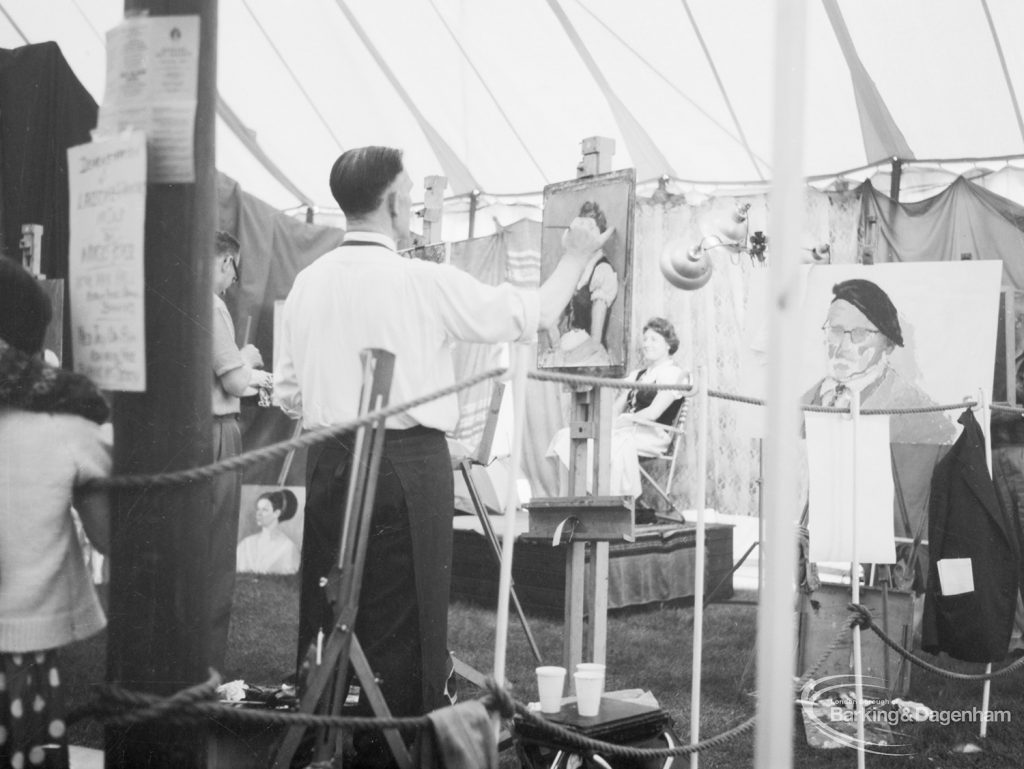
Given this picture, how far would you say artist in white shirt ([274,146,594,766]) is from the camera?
2.30m

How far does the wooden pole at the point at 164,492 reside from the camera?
1625 millimetres

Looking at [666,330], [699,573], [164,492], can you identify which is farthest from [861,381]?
[164,492]

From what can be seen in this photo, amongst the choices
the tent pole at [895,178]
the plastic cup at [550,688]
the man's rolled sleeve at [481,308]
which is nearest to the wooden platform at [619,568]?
the tent pole at [895,178]

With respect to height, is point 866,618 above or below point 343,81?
below

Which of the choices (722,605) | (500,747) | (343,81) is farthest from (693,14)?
(500,747)

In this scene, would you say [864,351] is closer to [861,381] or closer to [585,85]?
[861,381]

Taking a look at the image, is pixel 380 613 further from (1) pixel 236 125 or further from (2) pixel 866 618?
(1) pixel 236 125

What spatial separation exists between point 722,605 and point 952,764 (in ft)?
8.32

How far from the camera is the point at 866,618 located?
3.00 m

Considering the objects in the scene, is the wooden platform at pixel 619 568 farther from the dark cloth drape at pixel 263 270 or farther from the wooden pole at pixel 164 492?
the wooden pole at pixel 164 492

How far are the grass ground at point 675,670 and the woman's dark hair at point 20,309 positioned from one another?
0.55 m

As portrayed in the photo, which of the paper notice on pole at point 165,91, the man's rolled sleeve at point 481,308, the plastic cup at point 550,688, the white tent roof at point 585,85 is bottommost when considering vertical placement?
the plastic cup at point 550,688

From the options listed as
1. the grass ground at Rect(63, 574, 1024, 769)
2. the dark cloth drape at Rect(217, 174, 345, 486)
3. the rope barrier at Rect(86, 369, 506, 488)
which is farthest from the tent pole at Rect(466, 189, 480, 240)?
the rope barrier at Rect(86, 369, 506, 488)

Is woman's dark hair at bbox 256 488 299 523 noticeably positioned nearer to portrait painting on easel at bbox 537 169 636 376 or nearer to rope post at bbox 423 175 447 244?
rope post at bbox 423 175 447 244
